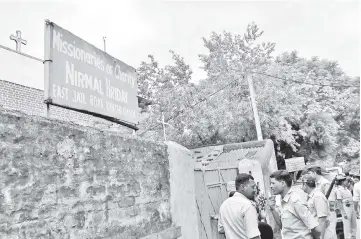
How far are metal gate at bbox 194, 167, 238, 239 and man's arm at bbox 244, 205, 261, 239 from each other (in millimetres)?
2693

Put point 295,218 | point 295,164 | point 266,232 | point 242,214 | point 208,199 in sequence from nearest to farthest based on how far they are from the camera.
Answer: point 242,214
point 295,218
point 266,232
point 208,199
point 295,164

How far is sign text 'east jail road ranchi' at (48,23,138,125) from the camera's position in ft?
10.4

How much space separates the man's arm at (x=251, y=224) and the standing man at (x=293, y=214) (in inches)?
29.4

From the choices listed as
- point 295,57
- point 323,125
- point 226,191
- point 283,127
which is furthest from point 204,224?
point 295,57

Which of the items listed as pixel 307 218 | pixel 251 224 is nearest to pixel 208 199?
pixel 307 218

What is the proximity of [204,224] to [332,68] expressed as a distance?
22.4 metres

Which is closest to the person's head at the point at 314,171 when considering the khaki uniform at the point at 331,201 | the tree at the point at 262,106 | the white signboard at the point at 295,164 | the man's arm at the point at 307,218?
the khaki uniform at the point at 331,201

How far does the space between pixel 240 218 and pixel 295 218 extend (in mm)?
858

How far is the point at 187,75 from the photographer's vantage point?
24625 millimetres

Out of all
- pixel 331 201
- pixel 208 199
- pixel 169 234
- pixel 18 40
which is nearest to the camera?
pixel 169 234

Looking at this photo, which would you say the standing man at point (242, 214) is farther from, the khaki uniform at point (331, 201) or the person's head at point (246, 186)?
the khaki uniform at point (331, 201)

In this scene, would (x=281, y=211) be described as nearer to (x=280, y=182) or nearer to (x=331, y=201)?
(x=280, y=182)

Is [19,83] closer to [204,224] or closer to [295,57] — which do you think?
[204,224]

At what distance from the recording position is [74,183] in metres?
3.09
